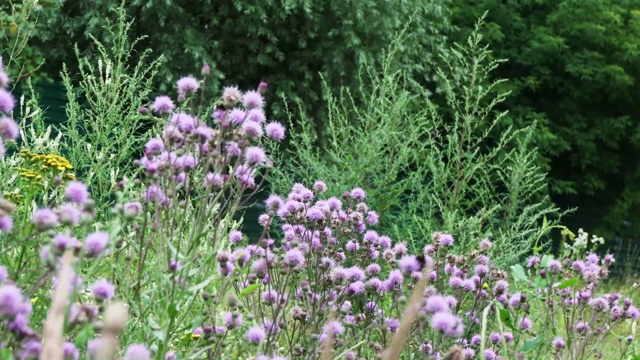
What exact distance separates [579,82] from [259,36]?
5738 mm

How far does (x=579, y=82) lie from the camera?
512 inches

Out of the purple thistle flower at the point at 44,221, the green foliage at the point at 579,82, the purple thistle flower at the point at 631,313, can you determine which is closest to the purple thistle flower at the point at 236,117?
the purple thistle flower at the point at 44,221

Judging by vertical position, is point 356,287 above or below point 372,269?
below

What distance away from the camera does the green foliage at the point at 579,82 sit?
12.4 meters

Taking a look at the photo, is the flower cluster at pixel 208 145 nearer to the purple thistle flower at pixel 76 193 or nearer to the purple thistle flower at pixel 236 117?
the purple thistle flower at pixel 236 117

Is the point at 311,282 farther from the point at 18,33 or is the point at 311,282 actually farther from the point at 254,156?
the point at 18,33

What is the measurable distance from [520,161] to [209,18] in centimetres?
625

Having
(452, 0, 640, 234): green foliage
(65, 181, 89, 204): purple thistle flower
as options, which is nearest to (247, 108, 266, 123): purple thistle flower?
(65, 181, 89, 204): purple thistle flower

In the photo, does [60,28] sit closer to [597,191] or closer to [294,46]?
[294,46]

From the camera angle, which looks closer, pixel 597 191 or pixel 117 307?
pixel 117 307

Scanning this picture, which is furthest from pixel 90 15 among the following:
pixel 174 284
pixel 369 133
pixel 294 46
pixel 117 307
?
pixel 117 307

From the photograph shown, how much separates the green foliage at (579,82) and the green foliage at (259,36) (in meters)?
2.83

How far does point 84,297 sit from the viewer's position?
2791 millimetres

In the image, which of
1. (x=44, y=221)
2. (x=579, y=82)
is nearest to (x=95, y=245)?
(x=44, y=221)
